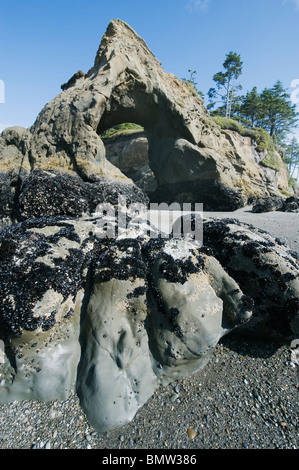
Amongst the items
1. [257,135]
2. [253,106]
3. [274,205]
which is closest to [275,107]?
[253,106]

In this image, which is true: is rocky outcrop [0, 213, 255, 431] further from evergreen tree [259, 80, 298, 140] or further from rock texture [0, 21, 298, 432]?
evergreen tree [259, 80, 298, 140]

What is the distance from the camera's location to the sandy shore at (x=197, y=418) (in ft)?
8.21

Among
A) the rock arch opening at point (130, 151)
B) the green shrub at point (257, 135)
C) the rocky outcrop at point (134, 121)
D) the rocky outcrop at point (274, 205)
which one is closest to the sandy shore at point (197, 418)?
the rocky outcrop at point (134, 121)

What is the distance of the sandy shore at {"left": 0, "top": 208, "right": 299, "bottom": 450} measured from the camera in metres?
2.50

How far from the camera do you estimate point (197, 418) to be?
2.73m

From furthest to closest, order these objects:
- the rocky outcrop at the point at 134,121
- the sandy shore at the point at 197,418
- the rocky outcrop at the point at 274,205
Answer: the rocky outcrop at the point at 274,205, the rocky outcrop at the point at 134,121, the sandy shore at the point at 197,418

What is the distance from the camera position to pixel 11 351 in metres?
2.94

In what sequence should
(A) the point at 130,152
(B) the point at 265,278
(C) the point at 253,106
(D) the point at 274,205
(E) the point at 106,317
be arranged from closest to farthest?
(E) the point at 106,317 → (B) the point at 265,278 → (D) the point at 274,205 → (A) the point at 130,152 → (C) the point at 253,106

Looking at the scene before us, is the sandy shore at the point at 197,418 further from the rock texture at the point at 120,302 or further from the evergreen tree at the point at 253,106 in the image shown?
the evergreen tree at the point at 253,106

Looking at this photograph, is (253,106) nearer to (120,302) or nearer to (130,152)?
(130,152)

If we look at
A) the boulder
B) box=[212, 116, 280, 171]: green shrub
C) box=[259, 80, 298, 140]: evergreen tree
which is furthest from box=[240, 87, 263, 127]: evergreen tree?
the boulder

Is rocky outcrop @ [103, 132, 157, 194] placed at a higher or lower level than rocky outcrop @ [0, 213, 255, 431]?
higher

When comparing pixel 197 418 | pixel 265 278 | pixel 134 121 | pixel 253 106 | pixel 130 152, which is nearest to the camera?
pixel 197 418

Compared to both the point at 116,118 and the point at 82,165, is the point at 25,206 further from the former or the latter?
the point at 116,118
